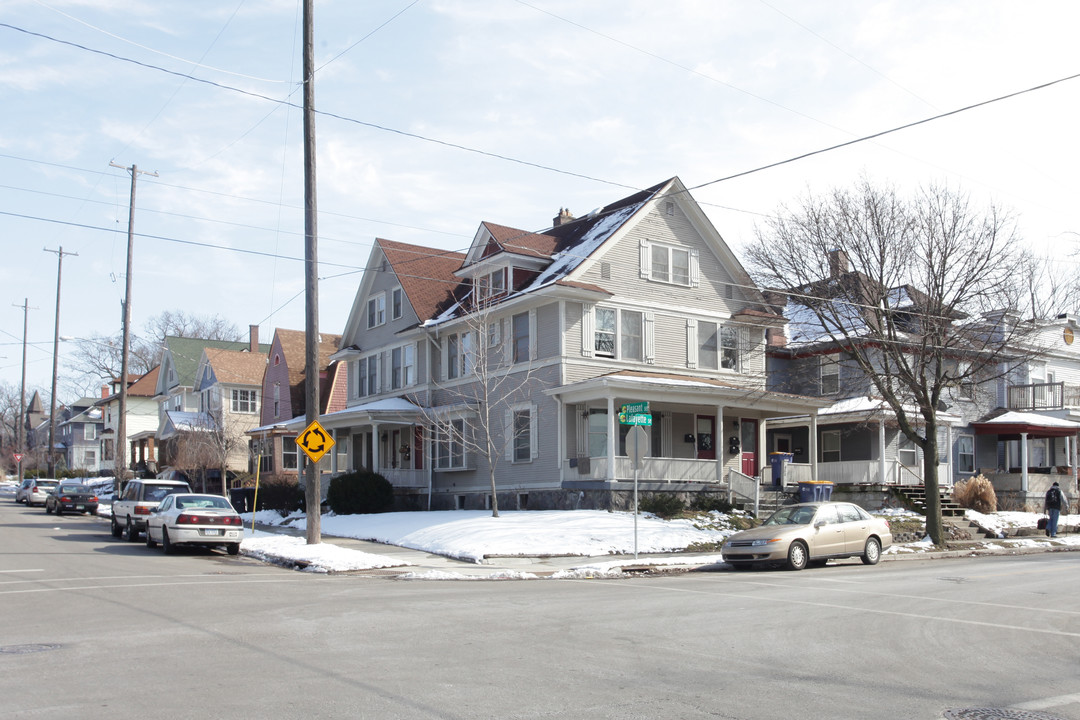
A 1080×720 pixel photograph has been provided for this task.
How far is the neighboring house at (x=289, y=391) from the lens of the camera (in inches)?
2111

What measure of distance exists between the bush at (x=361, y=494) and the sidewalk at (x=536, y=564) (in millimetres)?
6813

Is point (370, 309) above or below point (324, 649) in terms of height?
above

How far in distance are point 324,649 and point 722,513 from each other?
20.6 m

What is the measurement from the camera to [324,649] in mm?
9797

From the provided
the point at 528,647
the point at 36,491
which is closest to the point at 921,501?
the point at 528,647

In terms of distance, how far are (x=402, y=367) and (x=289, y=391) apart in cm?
1662

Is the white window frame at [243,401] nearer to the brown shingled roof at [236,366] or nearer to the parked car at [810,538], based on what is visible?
the brown shingled roof at [236,366]

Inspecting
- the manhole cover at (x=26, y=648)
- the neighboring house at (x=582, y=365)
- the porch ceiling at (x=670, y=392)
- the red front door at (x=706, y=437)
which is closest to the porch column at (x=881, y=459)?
the neighboring house at (x=582, y=365)

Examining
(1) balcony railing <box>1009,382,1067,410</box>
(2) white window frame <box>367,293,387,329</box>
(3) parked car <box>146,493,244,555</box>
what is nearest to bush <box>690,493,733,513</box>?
(3) parked car <box>146,493,244,555</box>

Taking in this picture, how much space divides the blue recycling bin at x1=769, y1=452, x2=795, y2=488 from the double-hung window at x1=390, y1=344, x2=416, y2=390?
14205 millimetres

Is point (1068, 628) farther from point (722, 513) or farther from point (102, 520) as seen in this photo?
point (102, 520)

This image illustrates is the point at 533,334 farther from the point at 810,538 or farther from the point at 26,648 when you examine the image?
the point at 26,648

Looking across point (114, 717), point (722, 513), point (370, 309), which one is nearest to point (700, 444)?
point (722, 513)

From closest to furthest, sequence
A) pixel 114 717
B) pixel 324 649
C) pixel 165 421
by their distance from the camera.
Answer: pixel 114 717 → pixel 324 649 → pixel 165 421
